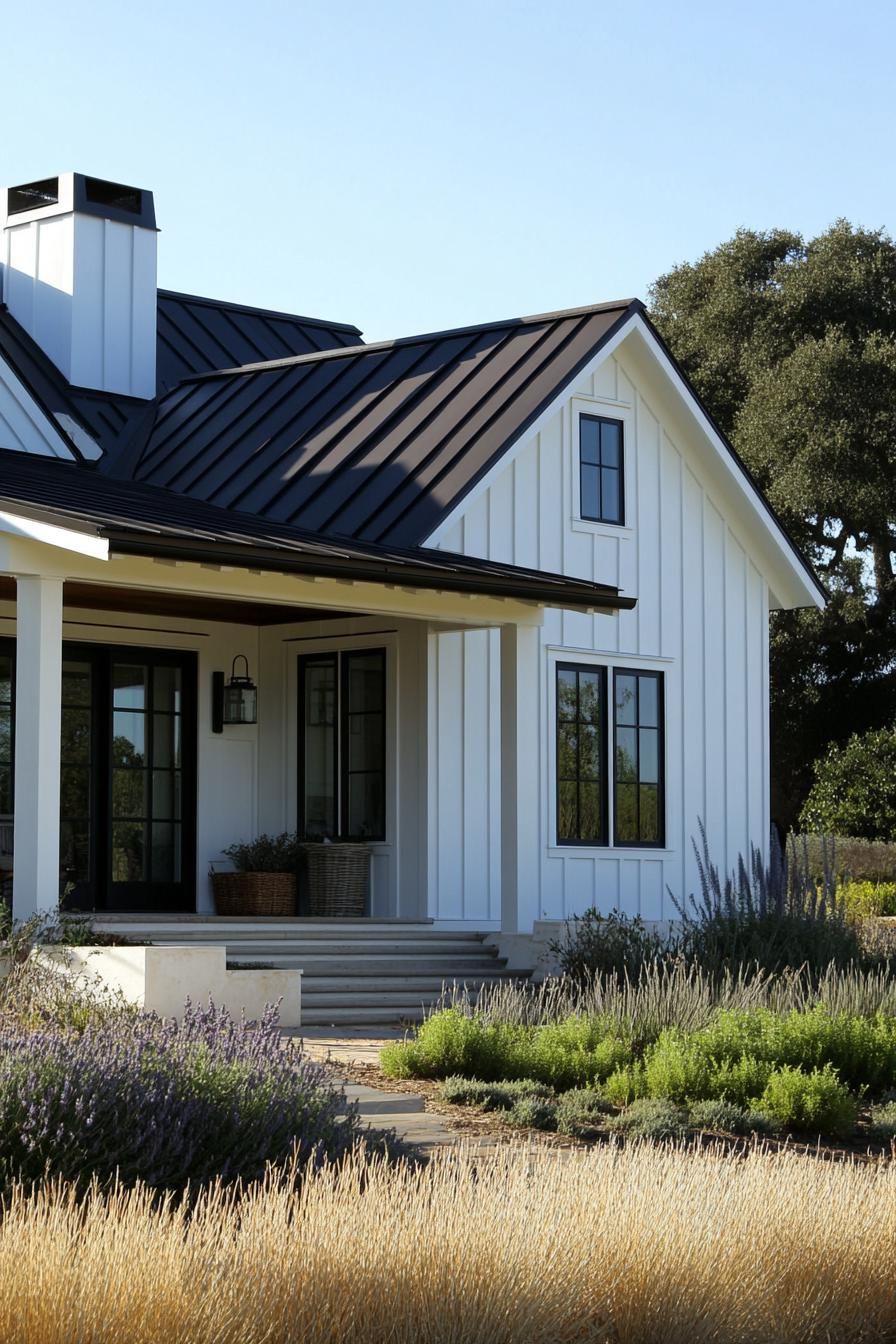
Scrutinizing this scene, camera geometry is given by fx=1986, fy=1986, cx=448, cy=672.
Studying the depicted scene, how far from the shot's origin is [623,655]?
58.0ft

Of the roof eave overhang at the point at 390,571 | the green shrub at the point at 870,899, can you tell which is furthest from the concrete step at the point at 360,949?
the green shrub at the point at 870,899

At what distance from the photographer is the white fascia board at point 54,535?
1188cm

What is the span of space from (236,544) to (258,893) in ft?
13.9

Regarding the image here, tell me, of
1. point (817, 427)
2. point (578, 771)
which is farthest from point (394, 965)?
point (817, 427)

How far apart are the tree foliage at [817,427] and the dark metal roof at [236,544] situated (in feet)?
51.9

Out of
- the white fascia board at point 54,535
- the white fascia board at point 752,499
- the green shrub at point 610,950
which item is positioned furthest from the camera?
the white fascia board at point 752,499

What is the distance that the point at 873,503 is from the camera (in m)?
29.9

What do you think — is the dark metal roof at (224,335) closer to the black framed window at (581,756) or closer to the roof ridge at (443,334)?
the roof ridge at (443,334)

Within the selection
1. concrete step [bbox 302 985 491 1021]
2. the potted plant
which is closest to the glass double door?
the potted plant

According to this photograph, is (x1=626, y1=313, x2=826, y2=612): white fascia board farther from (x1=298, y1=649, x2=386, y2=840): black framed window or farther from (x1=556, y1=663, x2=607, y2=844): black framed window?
(x1=298, y1=649, x2=386, y2=840): black framed window

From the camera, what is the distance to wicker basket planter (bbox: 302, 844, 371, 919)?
16.0 metres

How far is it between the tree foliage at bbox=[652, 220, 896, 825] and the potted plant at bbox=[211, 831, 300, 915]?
15799mm

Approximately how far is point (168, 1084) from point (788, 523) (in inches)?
1001

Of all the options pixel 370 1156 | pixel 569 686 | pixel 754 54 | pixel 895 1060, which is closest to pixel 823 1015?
pixel 895 1060
